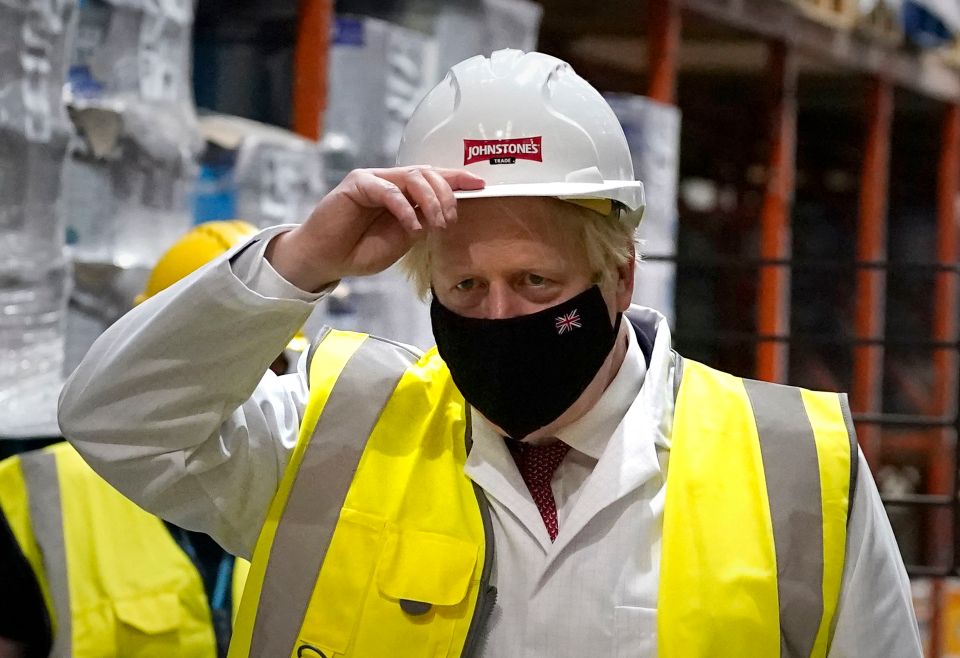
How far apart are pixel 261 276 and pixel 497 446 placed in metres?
0.43

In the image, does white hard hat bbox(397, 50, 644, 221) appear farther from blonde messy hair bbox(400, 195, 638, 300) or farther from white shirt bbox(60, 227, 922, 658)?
white shirt bbox(60, 227, 922, 658)

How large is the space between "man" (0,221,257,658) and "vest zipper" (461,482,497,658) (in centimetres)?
106

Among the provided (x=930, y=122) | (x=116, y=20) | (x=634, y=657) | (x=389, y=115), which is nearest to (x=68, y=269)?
(x=116, y=20)

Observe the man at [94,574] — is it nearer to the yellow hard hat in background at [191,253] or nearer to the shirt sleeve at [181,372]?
the yellow hard hat in background at [191,253]

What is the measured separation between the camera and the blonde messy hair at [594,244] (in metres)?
1.85

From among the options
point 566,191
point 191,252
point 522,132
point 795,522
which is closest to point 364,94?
point 191,252

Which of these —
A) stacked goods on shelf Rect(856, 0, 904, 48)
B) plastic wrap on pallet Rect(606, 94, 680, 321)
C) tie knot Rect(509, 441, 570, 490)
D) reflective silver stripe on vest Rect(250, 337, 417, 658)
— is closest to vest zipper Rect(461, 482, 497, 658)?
tie knot Rect(509, 441, 570, 490)

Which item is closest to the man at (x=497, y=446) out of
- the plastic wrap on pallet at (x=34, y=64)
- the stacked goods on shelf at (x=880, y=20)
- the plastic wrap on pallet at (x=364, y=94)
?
the plastic wrap on pallet at (x=34, y=64)

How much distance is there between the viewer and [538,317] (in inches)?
71.4

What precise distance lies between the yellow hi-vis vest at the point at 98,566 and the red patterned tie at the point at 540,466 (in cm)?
107

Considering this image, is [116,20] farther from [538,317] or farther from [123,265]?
[538,317]

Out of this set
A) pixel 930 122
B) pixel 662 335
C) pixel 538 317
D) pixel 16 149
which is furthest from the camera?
pixel 930 122

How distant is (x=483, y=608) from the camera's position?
1.78m

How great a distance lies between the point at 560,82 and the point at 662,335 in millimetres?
425
